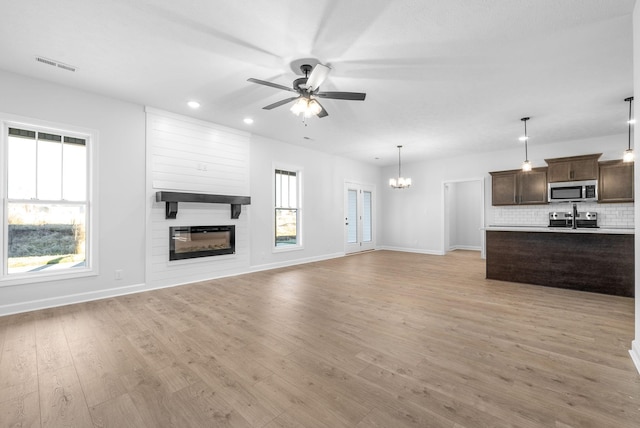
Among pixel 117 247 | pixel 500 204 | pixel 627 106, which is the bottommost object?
pixel 117 247

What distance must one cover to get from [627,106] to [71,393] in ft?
25.4

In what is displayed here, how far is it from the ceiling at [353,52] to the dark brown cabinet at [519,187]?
1.97 m

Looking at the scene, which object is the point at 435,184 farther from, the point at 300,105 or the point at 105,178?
the point at 105,178

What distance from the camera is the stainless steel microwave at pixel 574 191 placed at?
6.16 meters

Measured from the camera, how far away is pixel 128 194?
14.4 ft

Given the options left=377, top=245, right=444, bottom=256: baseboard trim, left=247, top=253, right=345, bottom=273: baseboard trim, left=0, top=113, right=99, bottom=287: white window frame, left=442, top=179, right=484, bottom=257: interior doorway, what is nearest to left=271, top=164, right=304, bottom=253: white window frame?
left=247, top=253, right=345, bottom=273: baseboard trim

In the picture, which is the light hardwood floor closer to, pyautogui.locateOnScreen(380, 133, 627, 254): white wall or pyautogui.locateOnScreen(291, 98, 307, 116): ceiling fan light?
pyautogui.locateOnScreen(291, 98, 307, 116): ceiling fan light

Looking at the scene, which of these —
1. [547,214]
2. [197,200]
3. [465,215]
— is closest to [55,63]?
[197,200]

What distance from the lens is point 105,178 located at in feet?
13.7

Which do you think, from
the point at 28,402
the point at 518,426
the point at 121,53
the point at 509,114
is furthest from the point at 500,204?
the point at 28,402

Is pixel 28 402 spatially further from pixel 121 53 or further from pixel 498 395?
pixel 121 53

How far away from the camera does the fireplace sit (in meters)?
4.90

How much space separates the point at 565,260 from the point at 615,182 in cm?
303

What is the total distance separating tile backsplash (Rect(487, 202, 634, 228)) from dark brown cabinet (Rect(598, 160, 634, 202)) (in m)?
0.30
